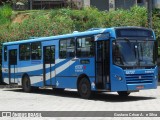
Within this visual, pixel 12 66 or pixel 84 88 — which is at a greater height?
pixel 12 66

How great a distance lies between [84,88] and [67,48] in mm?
2324

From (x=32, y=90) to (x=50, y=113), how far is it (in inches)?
476

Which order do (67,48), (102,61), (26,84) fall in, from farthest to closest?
(26,84), (67,48), (102,61)

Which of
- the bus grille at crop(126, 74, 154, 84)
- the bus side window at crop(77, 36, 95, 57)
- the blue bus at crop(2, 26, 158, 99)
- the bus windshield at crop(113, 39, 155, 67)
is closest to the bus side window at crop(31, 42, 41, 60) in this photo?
the blue bus at crop(2, 26, 158, 99)

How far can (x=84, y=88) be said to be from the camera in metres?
19.8

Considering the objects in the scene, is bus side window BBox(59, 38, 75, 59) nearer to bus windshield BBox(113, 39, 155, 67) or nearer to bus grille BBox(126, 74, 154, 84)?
bus windshield BBox(113, 39, 155, 67)

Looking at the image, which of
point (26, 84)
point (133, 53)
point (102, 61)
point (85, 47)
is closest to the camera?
point (133, 53)

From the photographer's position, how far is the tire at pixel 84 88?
19.4 m

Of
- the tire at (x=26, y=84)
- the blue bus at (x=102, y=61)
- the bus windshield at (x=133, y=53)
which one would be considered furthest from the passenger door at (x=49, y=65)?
the bus windshield at (x=133, y=53)

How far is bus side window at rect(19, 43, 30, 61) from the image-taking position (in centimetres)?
2512

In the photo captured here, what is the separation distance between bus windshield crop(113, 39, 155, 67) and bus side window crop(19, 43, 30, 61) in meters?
8.23

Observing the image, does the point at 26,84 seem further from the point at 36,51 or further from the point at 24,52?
the point at 36,51

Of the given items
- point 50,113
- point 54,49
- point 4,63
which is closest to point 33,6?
point 4,63

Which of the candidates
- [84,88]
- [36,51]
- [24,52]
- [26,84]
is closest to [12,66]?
[24,52]
